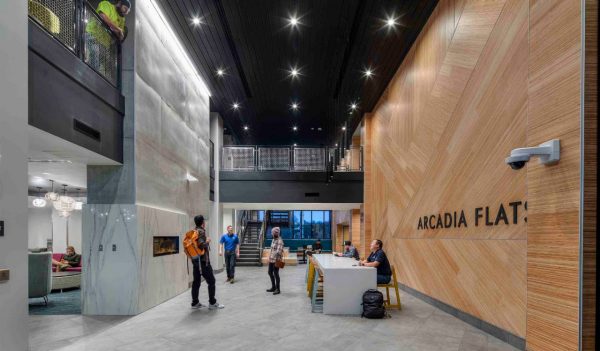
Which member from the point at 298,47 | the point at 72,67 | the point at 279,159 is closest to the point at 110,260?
the point at 72,67

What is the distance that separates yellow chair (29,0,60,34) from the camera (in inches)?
185

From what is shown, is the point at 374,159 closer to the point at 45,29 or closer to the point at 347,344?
the point at 347,344

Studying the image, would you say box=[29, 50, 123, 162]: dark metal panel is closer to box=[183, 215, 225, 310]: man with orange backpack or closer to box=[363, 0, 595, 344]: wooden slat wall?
box=[183, 215, 225, 310]: man with orange backpack

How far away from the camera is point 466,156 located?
6.32 metres

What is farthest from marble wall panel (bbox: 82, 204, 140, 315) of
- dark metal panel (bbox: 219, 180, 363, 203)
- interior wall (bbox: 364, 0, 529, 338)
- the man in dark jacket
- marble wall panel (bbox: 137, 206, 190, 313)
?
dark metal panel (bbox: 219, 180, 363, 203)

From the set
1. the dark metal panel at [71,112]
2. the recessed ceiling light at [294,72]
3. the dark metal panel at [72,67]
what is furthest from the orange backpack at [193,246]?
the recessed ceiling light at [294,72]

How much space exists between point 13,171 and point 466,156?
601 cm

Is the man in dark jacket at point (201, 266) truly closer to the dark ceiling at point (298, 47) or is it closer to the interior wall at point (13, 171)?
the interior wall at point (13, 171)

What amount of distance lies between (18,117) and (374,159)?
10797mm

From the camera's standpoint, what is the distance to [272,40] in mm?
9273

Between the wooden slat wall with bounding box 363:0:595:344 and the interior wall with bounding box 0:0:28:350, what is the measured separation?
4104 millimetres

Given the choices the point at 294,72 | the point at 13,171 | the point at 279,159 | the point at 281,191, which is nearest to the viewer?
the point at 13,171

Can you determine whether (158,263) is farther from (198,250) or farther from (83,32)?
(83,32)

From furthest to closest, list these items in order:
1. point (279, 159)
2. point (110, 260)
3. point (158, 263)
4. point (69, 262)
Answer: point (279, 159) → point (69, 262) → point (158, 263) → point (110, 260)
